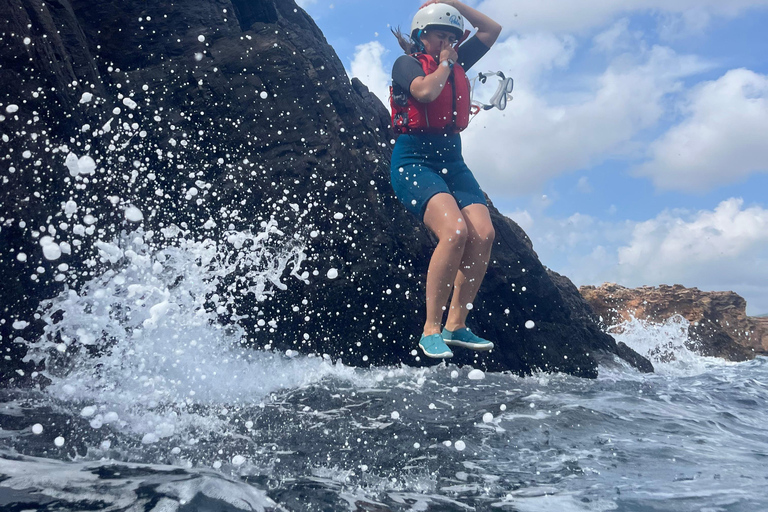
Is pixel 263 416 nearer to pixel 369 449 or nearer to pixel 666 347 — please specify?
pixel 369 449

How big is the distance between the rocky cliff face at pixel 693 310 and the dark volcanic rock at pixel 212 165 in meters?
6.70

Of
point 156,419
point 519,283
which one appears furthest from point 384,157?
point 156,419

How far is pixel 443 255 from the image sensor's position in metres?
3.69

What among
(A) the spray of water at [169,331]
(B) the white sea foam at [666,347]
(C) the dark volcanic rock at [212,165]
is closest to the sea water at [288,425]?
(A) the spray of water at [169,331]

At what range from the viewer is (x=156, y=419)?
9.00 feet

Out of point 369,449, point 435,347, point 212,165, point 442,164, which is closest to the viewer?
point 369,449

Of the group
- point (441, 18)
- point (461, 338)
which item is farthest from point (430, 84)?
point (461, 338)

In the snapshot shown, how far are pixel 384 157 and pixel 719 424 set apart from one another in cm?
329

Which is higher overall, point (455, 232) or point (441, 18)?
point (441, 18)

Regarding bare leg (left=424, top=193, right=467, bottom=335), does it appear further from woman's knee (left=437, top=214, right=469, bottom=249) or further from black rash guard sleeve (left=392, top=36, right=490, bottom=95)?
black rash guard sleeve (left=392, top=36, right=490, bottom=95)

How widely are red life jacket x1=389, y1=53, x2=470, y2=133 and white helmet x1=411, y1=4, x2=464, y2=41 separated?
23 centimetres

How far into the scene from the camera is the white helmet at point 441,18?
3920 millimetres

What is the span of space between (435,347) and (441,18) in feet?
7.75

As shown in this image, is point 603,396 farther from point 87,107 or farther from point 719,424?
point 87,107
